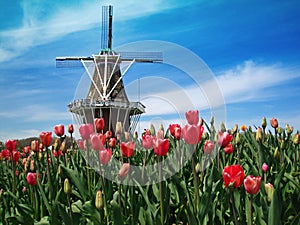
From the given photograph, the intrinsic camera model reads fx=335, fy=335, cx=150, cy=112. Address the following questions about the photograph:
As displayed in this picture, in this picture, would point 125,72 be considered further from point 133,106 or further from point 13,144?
point 13,144

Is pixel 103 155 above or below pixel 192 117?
below

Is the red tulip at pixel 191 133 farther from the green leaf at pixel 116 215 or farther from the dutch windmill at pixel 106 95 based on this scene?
the dutch windmill at pixel 106 95

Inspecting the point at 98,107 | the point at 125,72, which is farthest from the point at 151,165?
the point at 125,72

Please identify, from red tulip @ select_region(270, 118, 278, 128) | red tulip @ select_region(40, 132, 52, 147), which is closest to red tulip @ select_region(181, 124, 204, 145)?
red tulip @ select_region(40, 132, 52, 147)

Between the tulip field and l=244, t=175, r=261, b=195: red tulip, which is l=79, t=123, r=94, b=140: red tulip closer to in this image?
the tulip field

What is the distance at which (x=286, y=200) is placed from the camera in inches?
87.0

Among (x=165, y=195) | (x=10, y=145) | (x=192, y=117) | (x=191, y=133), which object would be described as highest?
(x=192, y=117)

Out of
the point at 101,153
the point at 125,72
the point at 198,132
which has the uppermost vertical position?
the point at 125,72

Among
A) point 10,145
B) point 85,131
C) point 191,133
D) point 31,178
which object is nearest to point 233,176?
point 191,133

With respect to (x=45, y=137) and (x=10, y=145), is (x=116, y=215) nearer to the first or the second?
(x=45, y=137)

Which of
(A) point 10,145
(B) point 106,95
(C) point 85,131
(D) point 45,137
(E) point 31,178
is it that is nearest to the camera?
(E) point 31,178

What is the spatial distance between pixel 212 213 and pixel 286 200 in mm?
735

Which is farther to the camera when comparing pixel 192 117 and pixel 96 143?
pixel 192 117

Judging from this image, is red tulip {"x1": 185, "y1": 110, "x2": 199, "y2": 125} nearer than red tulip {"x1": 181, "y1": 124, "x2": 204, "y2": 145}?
No
